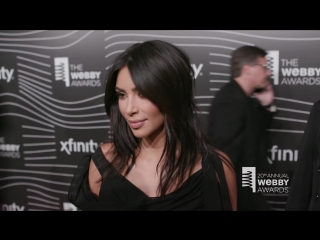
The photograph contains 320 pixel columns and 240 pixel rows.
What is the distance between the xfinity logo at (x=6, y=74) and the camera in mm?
2480

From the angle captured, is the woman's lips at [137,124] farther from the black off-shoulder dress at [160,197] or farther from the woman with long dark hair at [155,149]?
the black off-shoulder dress at [160,197]

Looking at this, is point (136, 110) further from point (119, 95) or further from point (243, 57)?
point (243, 57)

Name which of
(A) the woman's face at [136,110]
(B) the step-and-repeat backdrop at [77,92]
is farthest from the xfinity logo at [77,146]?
(A) the woman's face at [136,110]

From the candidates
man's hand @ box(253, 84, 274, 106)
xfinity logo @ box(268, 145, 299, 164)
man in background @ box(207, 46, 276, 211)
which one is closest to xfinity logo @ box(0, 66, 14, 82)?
man in background @ box(207, 46, 276, 211)

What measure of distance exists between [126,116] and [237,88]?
697 mm

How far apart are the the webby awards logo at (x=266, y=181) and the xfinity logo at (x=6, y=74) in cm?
165

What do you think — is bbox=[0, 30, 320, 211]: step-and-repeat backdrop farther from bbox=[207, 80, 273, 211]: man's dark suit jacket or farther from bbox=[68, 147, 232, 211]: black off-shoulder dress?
bbox=[68, 147, 232, 211]: black off-shoulder dress

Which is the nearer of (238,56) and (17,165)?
(238,56)

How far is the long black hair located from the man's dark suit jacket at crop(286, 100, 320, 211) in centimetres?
57

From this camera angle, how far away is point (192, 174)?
7.51ft

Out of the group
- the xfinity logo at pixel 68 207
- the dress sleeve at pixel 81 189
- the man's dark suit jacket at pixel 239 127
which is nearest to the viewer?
the man's dark suit jacket at pixel 239 127

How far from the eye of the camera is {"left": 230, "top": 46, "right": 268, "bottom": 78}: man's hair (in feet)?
7.32
